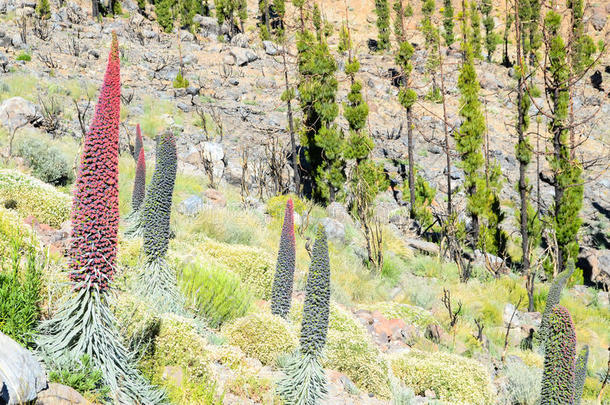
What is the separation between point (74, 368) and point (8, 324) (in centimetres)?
54

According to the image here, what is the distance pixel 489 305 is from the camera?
11203 mm

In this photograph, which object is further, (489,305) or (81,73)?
(81,73)

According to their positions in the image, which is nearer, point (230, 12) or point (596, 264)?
point (596, 264)

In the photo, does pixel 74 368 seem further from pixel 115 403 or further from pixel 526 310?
pixel 526 310

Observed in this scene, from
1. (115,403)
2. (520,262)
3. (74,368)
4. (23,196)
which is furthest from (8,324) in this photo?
(520,262)

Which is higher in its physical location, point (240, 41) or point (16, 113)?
point (240, 41)

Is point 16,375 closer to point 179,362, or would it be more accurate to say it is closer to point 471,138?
point 179,362

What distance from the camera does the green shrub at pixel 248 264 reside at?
7.31 m

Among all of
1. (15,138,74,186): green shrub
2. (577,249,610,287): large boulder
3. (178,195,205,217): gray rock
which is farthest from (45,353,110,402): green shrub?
(577,249,610,287): large boulder

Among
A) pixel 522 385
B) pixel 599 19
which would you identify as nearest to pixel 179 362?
pixel 522 385

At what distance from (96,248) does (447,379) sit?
4.96 metres

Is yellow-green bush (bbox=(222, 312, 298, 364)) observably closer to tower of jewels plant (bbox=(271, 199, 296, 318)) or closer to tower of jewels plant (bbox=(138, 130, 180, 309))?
tower of jewels plant (bbox=(271, 199, 296, 318))

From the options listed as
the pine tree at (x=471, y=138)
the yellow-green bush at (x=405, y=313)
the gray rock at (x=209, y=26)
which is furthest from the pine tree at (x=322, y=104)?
the gray rock at (x=209, y=26)

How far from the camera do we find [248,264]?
7453 millimetres
